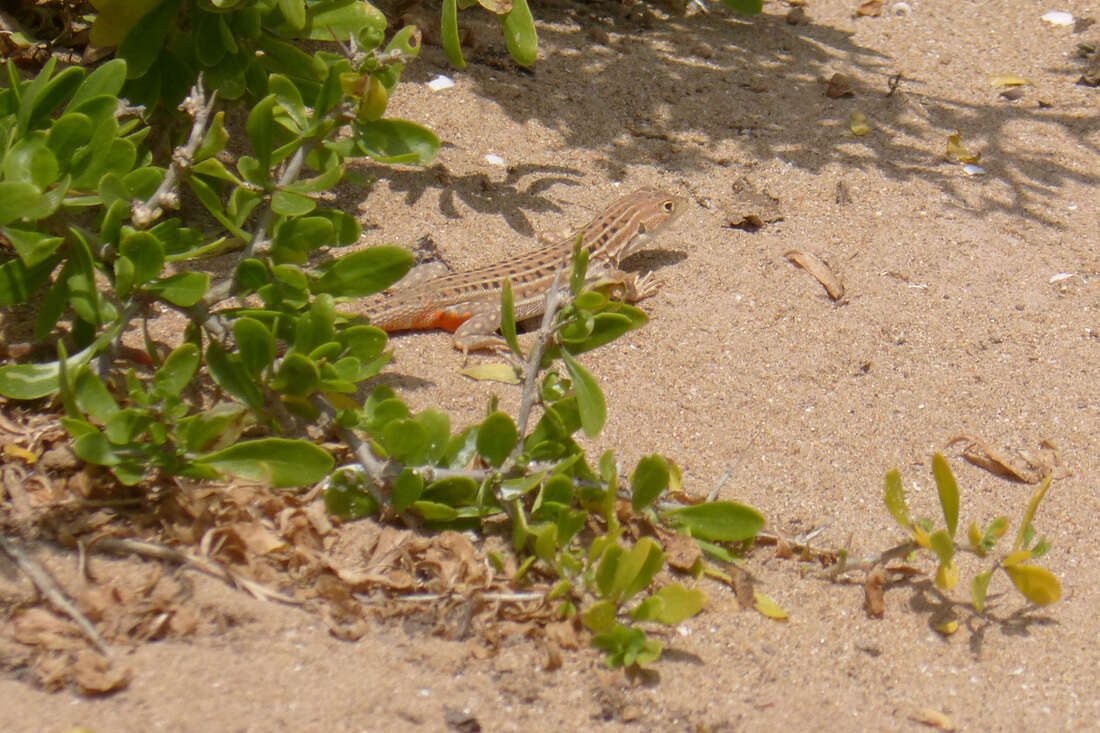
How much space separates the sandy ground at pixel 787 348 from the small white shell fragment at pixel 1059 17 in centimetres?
6

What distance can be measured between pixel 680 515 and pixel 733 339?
1.39 meters

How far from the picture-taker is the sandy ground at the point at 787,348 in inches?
94.1

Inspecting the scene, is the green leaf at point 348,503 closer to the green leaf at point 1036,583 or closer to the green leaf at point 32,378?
the green leaf at point 32,378

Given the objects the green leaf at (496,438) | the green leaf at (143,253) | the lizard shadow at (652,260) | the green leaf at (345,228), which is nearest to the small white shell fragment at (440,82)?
the lizard shadow at (652,260)

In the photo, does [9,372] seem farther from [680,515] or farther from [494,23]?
[494,23]

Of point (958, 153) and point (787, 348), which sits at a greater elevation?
point (958, 153)

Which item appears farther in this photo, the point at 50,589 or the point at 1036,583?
the point at 1036,583

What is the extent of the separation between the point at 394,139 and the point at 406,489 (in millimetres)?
1031

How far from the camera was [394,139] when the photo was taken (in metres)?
2.99

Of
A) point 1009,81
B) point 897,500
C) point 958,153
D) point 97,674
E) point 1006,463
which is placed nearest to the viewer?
point 97,674

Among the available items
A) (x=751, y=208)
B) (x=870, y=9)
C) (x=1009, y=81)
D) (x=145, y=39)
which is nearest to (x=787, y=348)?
(x=751, y=208)

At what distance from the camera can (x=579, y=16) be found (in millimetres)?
5945

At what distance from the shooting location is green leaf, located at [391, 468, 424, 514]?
264 cm

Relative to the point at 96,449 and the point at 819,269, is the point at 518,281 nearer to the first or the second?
the point at 819,269
